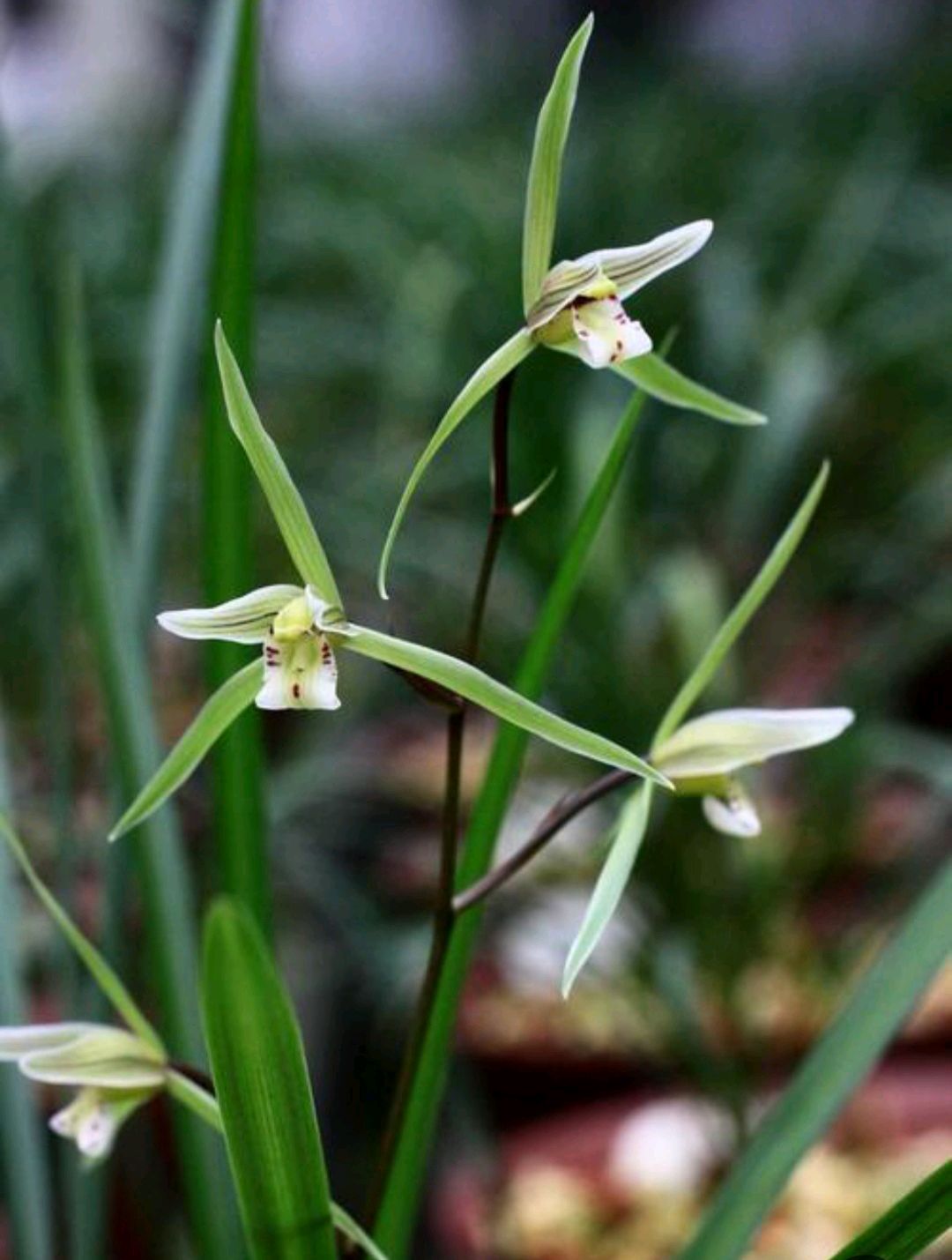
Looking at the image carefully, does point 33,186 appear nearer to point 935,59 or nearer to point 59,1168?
point 59,1168

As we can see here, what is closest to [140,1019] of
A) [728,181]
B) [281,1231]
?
[281,1231]

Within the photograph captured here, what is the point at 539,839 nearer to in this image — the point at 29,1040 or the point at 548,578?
the point at 29,1040

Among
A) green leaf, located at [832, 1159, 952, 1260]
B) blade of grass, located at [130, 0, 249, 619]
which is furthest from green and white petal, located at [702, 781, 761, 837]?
blade of grass, located at [130, 0, 249, 619]

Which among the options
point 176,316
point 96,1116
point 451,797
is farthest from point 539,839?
point 176,316

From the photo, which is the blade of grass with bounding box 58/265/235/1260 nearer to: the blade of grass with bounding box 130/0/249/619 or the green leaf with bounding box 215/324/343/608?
the blade of grass with bounding box 130/0/249/619

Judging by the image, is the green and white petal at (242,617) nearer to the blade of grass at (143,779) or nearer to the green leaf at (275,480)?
the green leaf at (275,480)
